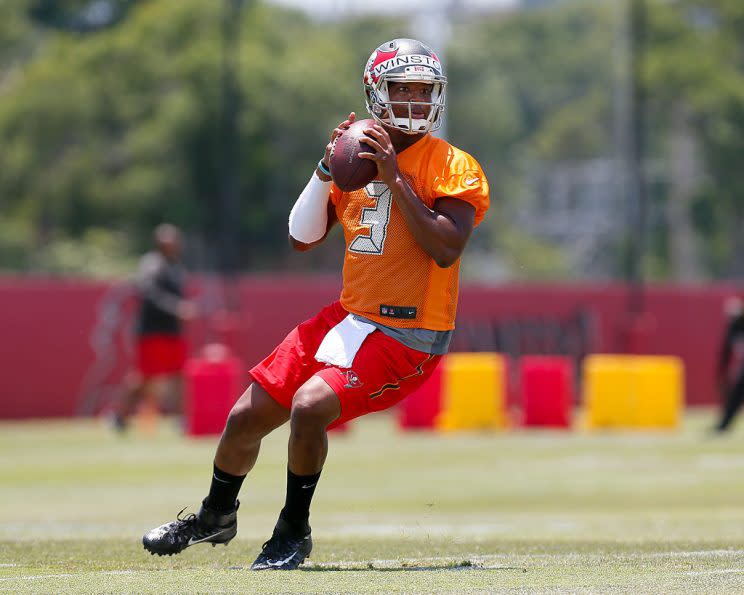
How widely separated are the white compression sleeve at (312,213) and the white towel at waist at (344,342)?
1.68ft

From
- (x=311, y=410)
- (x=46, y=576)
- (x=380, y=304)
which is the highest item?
(x=380, y=304)

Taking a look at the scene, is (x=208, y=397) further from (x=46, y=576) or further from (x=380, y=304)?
(x=46, y=576)

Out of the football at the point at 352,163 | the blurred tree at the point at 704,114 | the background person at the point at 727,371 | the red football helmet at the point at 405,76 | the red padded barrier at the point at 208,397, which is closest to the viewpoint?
the football at the point at 352,163

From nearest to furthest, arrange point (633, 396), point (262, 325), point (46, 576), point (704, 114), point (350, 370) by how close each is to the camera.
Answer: point (46, 576), point (350, 370), point (633, 396), point (262, 325), point (704, 114)

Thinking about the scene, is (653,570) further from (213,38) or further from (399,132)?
(213,38)

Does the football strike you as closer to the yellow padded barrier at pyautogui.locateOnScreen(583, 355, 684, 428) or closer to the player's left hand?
the player's left hand

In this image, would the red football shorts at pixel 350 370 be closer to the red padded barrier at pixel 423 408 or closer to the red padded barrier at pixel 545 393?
the red padded barrier at pixel 423 408

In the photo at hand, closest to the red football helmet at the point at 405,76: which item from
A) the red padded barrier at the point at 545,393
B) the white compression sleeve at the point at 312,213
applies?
the white compression sleeve at the point at 312,213

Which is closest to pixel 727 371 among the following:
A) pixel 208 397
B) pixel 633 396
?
pixel 633 396

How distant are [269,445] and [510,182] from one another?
1970 centimetres

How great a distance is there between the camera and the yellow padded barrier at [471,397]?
1877 centimetres

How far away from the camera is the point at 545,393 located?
19.1 metres

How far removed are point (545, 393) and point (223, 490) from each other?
12.2 meters

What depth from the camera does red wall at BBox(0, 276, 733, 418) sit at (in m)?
20.6
